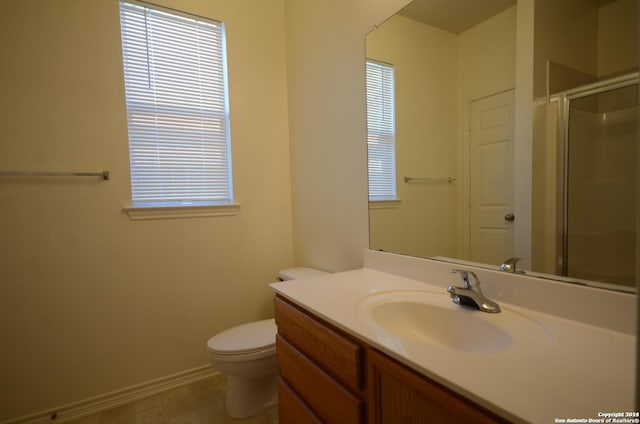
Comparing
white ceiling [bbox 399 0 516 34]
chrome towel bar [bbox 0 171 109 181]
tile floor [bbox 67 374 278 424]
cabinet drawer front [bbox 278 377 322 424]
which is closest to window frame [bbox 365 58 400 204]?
white ceiling [bbox 399 0 516 34]

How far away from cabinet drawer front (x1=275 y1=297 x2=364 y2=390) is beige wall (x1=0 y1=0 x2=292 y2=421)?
1.02 meters

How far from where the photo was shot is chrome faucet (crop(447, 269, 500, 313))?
0.90 meters

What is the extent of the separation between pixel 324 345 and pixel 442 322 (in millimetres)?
401

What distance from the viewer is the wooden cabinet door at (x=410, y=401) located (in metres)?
0.55

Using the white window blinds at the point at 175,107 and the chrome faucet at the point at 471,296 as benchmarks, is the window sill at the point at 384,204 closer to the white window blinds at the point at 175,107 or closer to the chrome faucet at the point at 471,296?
the chrome faucet at the point at 471,296

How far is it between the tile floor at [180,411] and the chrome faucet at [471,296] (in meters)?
1.29

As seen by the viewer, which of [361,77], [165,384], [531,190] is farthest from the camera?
[165,384]

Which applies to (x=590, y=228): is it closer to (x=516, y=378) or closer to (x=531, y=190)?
(x=531, y=190)

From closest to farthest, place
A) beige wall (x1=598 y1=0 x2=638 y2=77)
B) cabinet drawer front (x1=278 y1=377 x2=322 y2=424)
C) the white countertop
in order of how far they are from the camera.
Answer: the white countertop
beige wall (x1=598 y1=0 x2=638 y2=77)
cabinet drawer front (x1=278 y1=377 x2=322 y2=424)

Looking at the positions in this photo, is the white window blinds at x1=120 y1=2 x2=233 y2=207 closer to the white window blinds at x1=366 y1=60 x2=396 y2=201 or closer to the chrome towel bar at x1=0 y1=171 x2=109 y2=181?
the chrome towel bar at x1=0 y1=171 x2=109 y2=181

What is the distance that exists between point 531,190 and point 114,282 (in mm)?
2155

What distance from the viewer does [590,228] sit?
2.67 ft

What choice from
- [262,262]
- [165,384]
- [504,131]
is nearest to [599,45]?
[504,131]

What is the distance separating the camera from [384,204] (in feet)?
4.88
